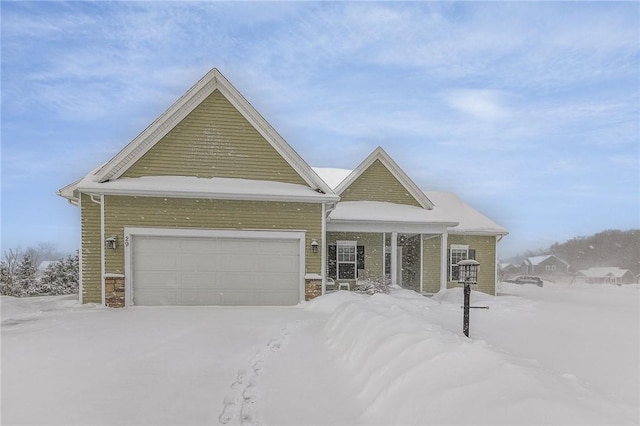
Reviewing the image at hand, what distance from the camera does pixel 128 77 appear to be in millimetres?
26938

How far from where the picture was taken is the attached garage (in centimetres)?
1107

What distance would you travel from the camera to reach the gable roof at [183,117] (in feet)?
37.3

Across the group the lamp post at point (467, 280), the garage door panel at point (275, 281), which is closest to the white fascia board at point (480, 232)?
the garage door panel at point (275, 281)

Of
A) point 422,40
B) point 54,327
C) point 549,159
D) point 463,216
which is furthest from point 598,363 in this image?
point 549,159

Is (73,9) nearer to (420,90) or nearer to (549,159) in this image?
(420,90)

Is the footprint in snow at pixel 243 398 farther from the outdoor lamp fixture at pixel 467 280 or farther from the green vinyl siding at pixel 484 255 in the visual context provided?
the green vinyl siding at pixel 484 255

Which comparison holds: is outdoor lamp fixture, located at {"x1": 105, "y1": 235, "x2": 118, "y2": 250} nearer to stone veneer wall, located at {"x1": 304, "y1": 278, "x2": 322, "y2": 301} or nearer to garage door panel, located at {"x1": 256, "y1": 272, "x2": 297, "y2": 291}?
garage door panel, located at {"x1": 256, "y1": 272, "x2": 297, "y2": 291}

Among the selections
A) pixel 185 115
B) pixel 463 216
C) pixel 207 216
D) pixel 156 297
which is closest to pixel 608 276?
pixel 463 216

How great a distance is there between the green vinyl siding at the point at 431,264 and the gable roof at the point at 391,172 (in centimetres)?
196

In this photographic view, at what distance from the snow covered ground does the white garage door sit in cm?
250

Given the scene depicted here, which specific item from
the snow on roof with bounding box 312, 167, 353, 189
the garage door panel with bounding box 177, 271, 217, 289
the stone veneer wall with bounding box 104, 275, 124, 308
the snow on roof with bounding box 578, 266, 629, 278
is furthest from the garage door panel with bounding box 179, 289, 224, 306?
the snow on roof with bounding box 578, 266, 629, 278

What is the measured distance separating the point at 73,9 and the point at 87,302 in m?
10.7

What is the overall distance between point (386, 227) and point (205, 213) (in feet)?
26.2

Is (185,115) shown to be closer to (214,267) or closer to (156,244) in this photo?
(156,244)
